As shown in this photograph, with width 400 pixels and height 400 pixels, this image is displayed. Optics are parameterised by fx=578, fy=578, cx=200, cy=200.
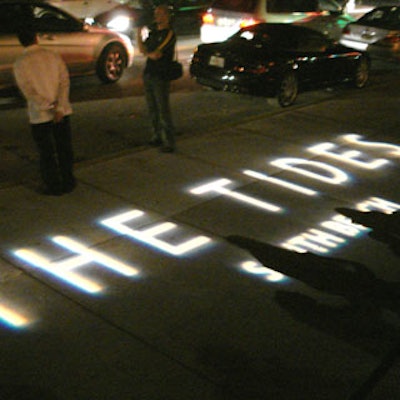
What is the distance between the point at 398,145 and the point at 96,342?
595 cm

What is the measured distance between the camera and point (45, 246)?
4684mm

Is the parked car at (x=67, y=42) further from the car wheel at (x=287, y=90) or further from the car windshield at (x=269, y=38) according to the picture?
the car wheel at (x=287, y=90)

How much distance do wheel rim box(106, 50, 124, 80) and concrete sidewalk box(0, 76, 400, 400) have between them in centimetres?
423

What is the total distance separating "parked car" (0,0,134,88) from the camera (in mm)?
9242

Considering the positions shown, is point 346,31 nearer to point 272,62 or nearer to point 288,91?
point 288,91

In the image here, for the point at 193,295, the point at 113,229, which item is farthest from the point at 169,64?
the point at 193,295

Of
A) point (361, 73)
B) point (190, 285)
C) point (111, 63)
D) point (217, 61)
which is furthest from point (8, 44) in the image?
point (361, 73)

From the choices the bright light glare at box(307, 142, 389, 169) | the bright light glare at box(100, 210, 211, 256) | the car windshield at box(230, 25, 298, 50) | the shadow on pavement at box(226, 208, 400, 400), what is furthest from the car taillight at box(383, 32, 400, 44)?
the bright light glare at box(100, 210, 211, 256)

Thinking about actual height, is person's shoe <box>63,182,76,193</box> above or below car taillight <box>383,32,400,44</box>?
below

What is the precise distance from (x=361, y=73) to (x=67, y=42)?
582 centimetres

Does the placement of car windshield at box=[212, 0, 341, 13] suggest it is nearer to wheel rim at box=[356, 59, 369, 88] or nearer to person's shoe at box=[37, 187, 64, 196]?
wheel rim at box=[356, 59, 369, 88]

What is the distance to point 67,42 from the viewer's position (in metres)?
10.0

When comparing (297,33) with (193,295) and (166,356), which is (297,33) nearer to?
(193,295)

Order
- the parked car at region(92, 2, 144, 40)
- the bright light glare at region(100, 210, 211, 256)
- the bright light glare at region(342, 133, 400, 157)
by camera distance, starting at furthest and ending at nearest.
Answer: the parked car at region(92, 2, 144, 40)
the bright light glare at region(342, 133, 400, 157)
the bright light glare at region(100, 210, 211, 256)
